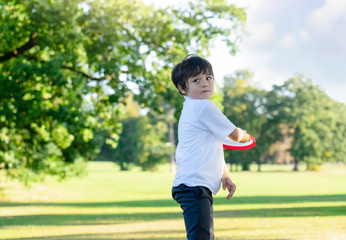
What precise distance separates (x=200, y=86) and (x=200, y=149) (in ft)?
1.59

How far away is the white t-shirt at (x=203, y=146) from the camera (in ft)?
12.1

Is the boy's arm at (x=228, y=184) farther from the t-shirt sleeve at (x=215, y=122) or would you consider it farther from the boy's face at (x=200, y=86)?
the boy's face at (x=200, y=86)

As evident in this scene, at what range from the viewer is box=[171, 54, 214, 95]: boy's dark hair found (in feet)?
12.4

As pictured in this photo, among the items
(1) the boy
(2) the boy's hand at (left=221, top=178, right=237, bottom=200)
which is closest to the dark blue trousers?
(1) the boy

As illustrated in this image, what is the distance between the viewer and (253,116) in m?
67.9

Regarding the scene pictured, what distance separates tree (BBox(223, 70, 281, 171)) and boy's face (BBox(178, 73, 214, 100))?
63127 millimetres

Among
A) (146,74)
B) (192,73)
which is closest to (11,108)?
(146,74)

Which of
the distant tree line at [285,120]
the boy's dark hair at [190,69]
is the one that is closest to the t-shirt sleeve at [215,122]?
the boy's dark hair at [190,69]

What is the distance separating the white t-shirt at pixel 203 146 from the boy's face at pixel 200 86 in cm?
6

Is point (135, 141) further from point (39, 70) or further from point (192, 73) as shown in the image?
point (192, 73)

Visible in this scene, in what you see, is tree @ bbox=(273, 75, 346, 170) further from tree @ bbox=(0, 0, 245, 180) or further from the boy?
the boy

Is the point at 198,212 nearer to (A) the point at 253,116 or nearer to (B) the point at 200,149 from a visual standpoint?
(B) the point at 200,149

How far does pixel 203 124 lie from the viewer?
374 cm

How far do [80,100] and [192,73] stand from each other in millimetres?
12062
